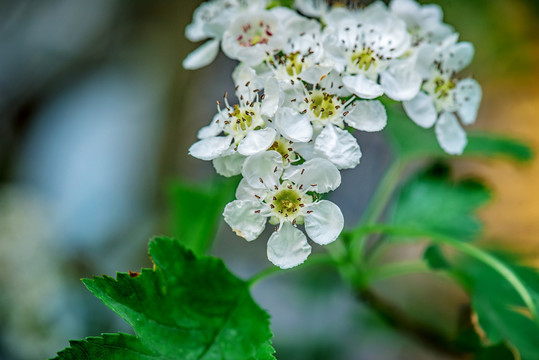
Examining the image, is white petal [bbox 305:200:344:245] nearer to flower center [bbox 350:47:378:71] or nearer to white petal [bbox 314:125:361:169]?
white petal [bbox 314:125:361:169]

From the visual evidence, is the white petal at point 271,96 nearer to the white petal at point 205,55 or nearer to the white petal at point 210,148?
the white petal at point 210,148

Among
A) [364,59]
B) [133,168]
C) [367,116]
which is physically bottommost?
[367,116]

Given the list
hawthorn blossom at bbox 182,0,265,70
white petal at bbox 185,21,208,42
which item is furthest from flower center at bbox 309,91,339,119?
white petal at bbox 185,21,208,42

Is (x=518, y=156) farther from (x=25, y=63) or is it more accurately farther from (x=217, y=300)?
(x=25, y=63)

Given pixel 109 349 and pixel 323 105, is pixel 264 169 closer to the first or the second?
pixel 323 105

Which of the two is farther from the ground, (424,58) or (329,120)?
(424,58)

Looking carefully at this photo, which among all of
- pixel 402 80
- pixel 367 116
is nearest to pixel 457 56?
pixel 402 80
